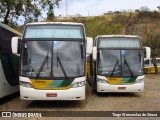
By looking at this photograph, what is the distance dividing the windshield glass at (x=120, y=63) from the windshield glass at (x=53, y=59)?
15.0 feet

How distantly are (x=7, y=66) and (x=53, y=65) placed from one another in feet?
10.7

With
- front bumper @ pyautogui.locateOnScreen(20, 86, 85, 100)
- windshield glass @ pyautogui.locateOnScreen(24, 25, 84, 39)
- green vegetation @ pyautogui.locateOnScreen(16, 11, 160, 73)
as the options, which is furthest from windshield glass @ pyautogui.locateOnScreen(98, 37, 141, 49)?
green vegetation @ pyautogui.locateOnScreen(16, 11, 160, 73)

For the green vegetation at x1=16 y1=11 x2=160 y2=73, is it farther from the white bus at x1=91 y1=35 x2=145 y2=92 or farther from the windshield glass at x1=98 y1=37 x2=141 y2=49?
the white bus at x1=91 y1=35 x2=145 y2=92

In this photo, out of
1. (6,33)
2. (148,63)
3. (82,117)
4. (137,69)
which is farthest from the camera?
(148,63)

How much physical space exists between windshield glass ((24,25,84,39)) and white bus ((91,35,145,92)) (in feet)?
11.4

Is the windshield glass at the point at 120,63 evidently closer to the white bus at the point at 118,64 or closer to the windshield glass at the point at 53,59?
the white bus at the point at 118,64

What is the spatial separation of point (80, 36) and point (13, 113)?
4332 mm

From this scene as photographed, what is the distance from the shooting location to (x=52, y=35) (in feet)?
55.2

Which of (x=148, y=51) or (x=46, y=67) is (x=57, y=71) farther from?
(x=148, y=51)

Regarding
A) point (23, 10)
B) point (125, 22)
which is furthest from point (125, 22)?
point (23, 10)

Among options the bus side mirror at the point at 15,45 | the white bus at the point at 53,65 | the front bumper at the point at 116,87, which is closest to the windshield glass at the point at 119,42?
the front bumper at the point at 116,87

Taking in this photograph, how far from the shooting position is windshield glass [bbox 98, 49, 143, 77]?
20875 mm

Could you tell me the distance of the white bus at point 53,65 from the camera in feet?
52.3

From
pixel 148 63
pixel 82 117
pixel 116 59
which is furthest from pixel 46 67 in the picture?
pixel 148 63
